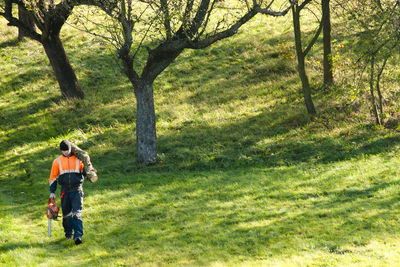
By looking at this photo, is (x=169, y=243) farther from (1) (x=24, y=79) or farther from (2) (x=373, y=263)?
(1) (x=24, y=79)

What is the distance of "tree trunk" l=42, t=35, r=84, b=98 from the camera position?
23703 mm

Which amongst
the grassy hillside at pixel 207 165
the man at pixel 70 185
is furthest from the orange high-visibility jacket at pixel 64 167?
the grassy hillside at pixel 207 165

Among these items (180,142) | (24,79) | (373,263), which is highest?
(24,79)

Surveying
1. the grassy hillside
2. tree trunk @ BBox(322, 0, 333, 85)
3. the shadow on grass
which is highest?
the shadow on grass

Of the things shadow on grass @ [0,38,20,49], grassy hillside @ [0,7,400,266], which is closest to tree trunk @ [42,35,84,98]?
grassy hillside @ [0,7,400,266]

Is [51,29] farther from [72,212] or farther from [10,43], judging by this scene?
[72,212]

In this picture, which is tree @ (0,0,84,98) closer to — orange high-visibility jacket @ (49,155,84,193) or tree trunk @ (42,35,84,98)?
tree trunk @ (42,35,84,98)

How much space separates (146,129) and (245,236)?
8.41 metres

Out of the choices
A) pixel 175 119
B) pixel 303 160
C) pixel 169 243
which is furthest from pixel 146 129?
pixel 169 243

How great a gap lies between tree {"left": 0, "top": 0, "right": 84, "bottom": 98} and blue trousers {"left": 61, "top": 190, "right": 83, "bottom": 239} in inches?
454

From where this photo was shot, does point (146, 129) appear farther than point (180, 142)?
No

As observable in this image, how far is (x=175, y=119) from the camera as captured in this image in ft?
75.0

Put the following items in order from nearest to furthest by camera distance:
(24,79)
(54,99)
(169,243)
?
(169,243), (54,99), (24,79)

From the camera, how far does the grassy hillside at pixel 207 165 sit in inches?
420
